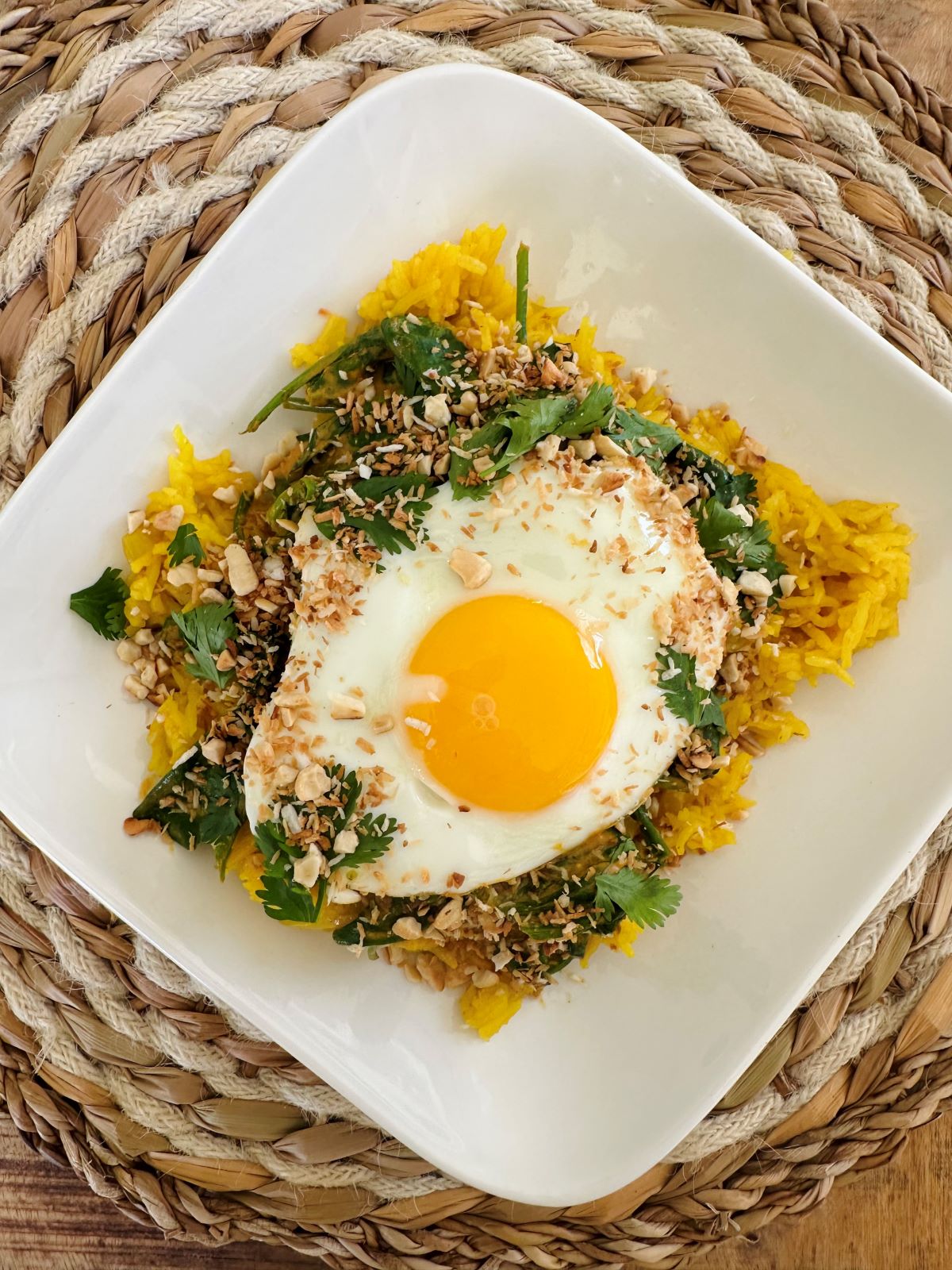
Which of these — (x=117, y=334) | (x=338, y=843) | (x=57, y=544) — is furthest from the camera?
(x=117, y=334)

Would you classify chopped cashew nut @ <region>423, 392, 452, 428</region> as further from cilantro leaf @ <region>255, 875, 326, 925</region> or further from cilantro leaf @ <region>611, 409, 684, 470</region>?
cilantro leaf @ <region>255, 875, 326, 925</region>

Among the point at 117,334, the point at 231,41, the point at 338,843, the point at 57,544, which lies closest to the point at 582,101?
the point at 231,41

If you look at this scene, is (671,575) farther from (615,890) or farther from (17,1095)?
(17,1095)

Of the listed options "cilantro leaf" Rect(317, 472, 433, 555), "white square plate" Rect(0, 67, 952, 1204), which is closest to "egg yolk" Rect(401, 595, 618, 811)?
"cilantro leaf" Rect(317, 472, 433, 555)

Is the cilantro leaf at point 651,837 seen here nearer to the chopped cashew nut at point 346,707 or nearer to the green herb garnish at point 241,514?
the chopped cashew nut at point 346,707

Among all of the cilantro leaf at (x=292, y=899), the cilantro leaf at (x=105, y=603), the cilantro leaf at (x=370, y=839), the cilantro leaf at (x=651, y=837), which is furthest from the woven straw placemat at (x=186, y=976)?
the cilantro leaf at (x=370, y=839)

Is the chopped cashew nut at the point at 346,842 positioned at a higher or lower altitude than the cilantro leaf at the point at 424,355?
lower
